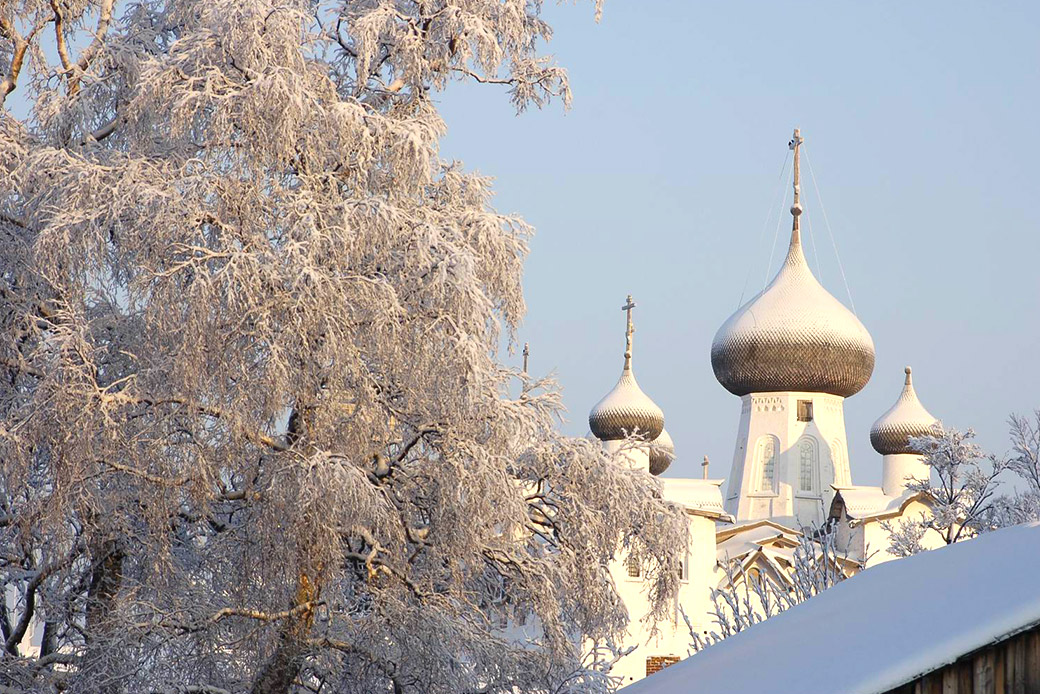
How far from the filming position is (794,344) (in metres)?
42.2

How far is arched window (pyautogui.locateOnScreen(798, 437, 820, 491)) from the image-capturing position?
43.2m

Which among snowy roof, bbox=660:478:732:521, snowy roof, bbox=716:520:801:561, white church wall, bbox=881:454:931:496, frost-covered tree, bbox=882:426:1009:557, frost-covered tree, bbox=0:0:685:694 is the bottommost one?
frost-covered tree, bbox=0:0:685:694

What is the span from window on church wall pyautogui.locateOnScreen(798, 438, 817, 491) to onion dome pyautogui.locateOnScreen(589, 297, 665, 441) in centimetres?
403

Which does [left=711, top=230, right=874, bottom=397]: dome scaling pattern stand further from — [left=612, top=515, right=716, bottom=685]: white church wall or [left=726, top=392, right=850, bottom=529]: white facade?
[left=612, top=515, right=716, bottom=685]: white church wall

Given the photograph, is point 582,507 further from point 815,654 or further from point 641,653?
point 641,653

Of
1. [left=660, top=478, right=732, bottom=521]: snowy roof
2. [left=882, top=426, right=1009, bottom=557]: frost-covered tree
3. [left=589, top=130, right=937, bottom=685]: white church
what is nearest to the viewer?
[left=882, top=426, right=1009, bottom=557]: frost-covered tree

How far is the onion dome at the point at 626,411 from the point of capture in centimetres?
4172

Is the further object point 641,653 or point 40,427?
point 641,653

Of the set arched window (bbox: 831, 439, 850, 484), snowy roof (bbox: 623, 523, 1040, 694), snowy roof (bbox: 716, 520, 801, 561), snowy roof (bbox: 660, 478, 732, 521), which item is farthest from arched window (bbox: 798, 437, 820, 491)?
snowy roof (bbox: 623, 523, 1040, 694)

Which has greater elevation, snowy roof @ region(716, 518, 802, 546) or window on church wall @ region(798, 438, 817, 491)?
window on church wall @ region(798, 438, 817, 491)

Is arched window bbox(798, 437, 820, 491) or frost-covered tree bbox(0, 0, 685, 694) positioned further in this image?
arched window bbox(798, 437, 820, 491)

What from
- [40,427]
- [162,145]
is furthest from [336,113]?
[40,427]

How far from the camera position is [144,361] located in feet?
33.7

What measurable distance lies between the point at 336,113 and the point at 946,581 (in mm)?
5547
